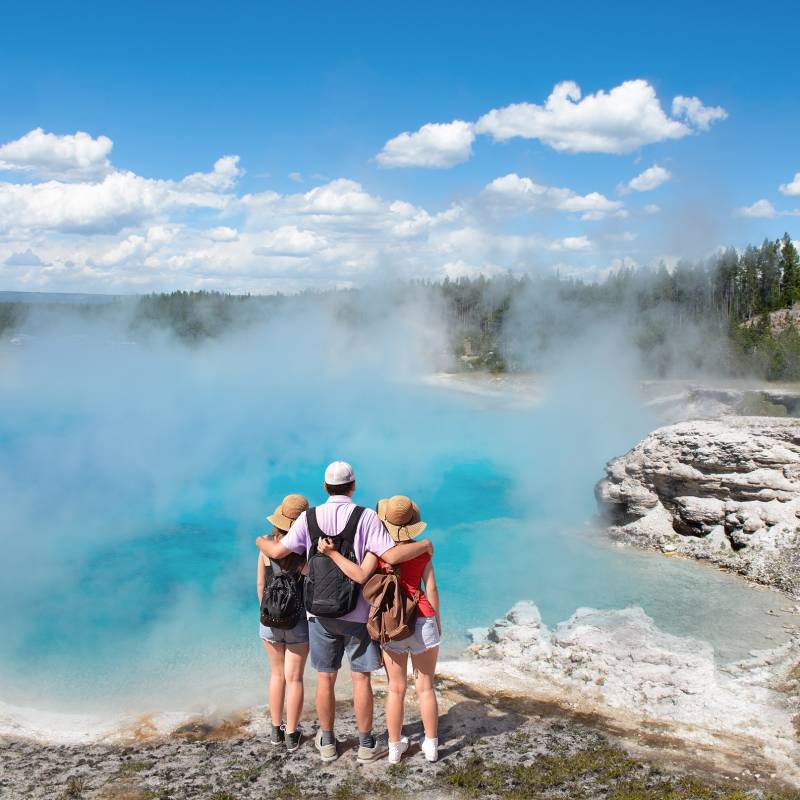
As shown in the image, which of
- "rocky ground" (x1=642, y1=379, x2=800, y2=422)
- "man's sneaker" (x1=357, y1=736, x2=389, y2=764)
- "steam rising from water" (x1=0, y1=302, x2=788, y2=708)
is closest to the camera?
"man's sneaker" (x1=357, y1=736, x2=389, y2=764)

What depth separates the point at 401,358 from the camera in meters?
36.0

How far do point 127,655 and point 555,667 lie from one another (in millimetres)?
4074

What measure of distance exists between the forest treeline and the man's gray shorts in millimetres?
21767

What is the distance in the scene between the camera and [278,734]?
14.8 ft

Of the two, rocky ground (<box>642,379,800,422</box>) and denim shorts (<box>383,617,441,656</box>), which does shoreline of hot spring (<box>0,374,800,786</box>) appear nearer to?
denim shorts (<box>383,617,441,656</box>)

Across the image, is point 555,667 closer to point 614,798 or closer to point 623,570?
point 614,798

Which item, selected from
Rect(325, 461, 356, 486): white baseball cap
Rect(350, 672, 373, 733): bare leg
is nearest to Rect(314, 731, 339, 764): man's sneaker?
Rect(350, 672, 373, 733): bare leg

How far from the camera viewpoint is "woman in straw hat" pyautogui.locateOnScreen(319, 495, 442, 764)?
385 cm

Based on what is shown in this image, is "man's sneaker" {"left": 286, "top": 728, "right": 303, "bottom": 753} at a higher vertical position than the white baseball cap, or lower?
lower

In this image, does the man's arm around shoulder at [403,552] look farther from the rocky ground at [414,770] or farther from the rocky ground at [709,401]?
the rocky ground at [709,401]

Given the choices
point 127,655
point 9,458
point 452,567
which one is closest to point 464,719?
point 127,655

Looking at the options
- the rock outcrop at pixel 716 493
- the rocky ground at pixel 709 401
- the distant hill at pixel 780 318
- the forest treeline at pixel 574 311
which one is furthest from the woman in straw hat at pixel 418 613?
the distant hill at pixel 780 318

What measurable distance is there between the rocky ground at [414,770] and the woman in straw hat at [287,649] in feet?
0.74

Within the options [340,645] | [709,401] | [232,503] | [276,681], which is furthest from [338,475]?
[709,401]
